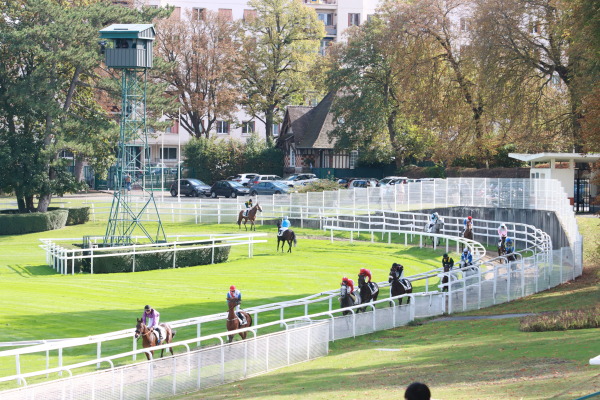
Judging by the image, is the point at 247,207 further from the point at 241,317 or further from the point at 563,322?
the point at 563,322

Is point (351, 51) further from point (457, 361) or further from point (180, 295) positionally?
point (457, 361)

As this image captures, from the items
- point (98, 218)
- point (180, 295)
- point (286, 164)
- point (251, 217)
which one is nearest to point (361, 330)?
point (180, 295)

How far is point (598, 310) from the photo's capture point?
2053 cm

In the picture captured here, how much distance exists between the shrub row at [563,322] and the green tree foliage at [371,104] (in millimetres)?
50231

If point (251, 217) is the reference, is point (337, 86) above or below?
above

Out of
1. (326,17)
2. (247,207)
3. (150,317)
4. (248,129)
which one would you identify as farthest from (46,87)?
(326,17)

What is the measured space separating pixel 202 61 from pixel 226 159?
959cm

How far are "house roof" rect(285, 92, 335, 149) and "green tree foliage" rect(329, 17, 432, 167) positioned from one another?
5.86 meters

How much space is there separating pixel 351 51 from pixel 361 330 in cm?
5273

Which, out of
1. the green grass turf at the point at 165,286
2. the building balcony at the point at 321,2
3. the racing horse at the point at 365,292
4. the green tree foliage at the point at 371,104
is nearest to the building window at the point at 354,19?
the building balcony at the point at 321,2

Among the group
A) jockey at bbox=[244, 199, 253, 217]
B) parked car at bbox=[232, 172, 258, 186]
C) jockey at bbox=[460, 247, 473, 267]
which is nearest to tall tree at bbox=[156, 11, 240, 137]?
parked car at bbox=[232, 172, 258, 186]

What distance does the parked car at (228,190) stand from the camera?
223 feet

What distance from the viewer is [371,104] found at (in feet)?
235

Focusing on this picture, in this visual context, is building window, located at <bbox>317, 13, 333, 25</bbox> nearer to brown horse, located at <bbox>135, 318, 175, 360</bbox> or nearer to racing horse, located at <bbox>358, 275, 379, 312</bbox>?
racing horse, located at <bbox>358, 275, 379, 312</bbox>
